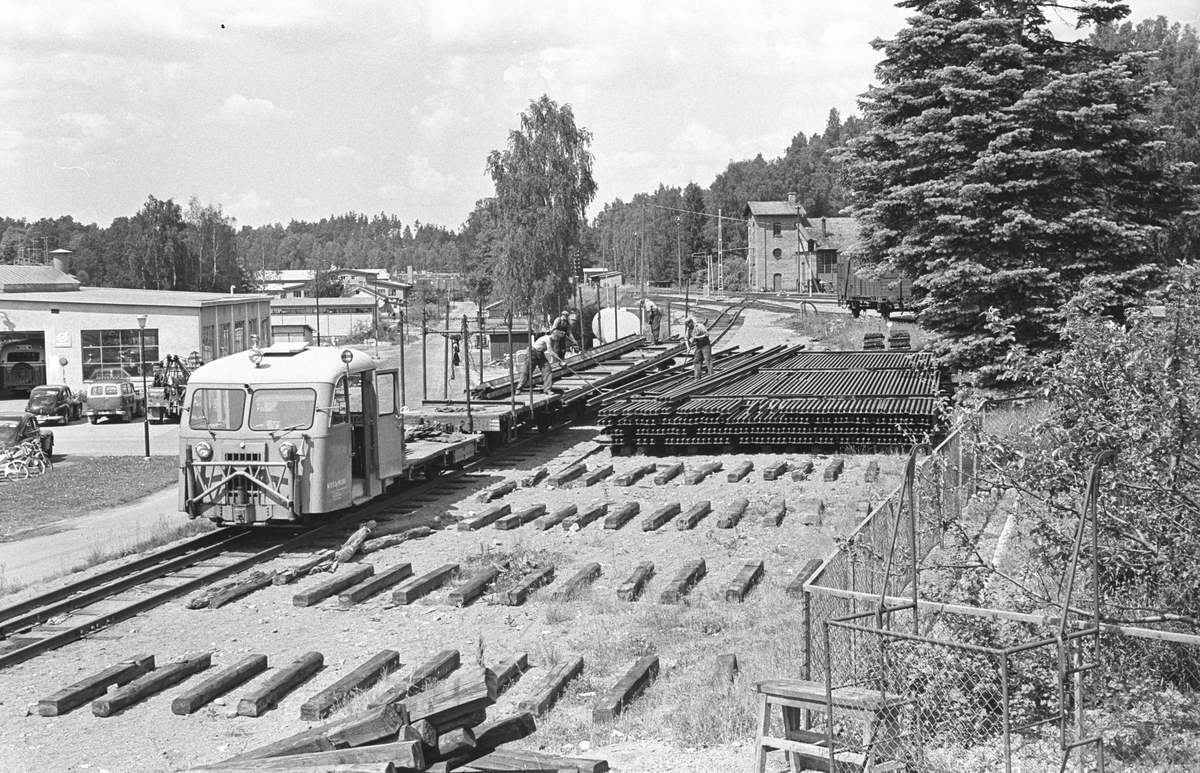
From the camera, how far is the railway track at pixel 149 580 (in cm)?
1147

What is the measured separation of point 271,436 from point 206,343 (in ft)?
106

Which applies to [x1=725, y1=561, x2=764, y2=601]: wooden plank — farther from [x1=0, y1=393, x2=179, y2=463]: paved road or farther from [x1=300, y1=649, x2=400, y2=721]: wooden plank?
[x1=0, y1=393, x2=179, y2=463]: paved road

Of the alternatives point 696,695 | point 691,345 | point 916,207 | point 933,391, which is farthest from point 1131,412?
point 691,345

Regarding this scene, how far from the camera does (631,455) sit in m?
22.4

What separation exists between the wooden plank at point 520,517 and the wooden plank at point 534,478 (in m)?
1.95

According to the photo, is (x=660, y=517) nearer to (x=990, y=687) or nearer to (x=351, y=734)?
(x=990, y=687)

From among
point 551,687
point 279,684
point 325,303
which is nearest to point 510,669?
point 551,687

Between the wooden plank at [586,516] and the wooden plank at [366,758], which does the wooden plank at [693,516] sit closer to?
the wooden plank at [586,516]

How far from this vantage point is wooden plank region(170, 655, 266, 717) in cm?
927

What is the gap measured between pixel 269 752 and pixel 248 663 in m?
3.16

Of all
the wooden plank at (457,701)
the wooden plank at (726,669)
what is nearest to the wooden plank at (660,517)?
the wooden plank at (726,669)

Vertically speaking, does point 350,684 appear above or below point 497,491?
below

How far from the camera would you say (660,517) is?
16.1 metres

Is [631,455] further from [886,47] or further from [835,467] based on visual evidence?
[886,47]
